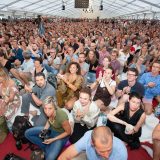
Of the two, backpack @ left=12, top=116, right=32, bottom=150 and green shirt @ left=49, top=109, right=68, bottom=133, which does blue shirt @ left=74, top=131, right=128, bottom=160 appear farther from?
backpack @ left=12, top=116, right=32, bottom=150

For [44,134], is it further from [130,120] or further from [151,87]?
[151,87]

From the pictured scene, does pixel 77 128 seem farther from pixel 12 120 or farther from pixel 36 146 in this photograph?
pixel 12 120

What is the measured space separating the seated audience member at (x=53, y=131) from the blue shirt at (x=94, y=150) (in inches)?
26.9

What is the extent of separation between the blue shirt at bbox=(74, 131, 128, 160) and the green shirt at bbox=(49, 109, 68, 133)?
0.68 m

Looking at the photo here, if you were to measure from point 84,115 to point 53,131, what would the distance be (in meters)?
0.50

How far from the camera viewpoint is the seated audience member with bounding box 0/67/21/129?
3893 mm

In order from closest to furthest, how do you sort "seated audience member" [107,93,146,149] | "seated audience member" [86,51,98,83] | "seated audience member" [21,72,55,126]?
"seated audience member" [107,93,146,149]
"seated audience member" [21,72,55,126]
"seated audience member" [86,51,98,83]

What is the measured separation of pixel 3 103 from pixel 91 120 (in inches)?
54.1

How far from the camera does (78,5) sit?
17.3 metres

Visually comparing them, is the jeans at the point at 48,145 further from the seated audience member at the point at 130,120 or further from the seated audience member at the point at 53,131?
the seated audience member at the point at 130,120

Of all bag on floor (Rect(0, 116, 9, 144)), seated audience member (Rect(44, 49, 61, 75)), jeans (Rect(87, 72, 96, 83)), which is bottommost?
bag on floor (Rect(0, 116, 9, 144))

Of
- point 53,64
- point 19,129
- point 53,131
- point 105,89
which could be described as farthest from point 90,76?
point 53,131

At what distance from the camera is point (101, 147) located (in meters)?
2.20

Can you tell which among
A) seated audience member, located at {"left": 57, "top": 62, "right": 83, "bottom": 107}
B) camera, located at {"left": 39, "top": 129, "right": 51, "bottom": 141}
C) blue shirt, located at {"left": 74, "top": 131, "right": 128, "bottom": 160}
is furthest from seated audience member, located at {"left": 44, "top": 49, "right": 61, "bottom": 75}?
blue shirt, located at {"left": 74, "top": 131, "right": 128, "bottom": 160}
